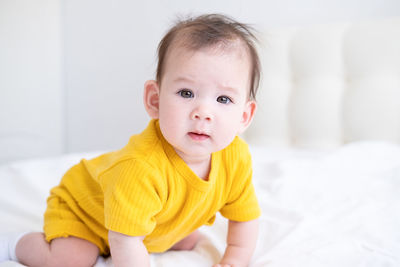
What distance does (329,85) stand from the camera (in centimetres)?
187

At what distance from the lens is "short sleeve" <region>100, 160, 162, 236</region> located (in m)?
0.70

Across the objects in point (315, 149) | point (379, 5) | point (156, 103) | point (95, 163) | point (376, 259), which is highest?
point (379, 5)

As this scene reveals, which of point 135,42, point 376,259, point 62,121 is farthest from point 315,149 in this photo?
point 62,121

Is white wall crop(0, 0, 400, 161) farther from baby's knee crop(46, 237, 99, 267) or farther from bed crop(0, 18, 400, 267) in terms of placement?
baby's knee crop(46, 237, 99, 267)

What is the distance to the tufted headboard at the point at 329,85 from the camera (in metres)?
1.79

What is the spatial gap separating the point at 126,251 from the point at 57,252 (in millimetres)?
222

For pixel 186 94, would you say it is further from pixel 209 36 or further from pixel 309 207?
pixel 309 207

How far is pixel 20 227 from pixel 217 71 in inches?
28.5

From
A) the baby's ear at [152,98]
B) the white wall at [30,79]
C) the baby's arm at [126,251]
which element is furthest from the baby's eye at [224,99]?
the white wall at [30,79]

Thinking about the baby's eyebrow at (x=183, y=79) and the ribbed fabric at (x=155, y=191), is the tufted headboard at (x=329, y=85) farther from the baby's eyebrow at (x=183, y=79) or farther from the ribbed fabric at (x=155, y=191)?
the baby's eyebrow at (x=183, y=79)

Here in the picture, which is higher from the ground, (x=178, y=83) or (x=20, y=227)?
(x=178, y=83)

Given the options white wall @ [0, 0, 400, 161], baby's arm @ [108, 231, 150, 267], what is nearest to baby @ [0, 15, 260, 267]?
baby's arm @ [108, 231, 150, 267]

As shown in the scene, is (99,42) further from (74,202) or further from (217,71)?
(217,71)

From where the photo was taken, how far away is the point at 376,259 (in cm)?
85
